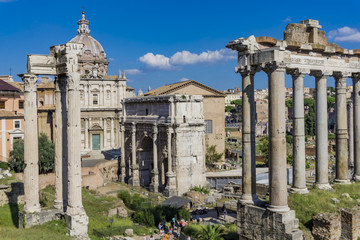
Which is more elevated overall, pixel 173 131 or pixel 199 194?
pixel 173 131

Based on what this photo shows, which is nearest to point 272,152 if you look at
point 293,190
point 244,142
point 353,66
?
point 244,142

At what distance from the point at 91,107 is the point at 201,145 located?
17.4 m

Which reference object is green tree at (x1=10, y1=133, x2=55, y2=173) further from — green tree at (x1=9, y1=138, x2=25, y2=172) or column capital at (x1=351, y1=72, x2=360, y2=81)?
column capital at (x1=351, y1=72, x2=360, y2=81)

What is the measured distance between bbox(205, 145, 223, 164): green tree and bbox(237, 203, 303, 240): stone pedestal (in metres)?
33.8

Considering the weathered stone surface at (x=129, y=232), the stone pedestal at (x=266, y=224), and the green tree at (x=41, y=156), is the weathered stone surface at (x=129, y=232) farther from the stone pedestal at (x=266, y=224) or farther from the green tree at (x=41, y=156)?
the green tree at (x=41, y=156)

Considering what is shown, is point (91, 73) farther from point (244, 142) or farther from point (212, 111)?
point (244, 142)

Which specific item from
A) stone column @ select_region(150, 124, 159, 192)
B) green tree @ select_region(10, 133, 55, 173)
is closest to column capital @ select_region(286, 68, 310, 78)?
stone column @ select_region(150, 124, 159, 192)

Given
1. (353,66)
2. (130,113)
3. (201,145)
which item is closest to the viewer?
(353,66)

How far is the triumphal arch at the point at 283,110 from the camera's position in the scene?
40.7 ft

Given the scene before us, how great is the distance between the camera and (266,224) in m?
12.6

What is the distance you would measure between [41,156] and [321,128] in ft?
79.2

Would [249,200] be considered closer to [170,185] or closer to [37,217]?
[37,217]

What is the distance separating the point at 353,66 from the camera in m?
16.8

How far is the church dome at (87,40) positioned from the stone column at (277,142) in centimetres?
4184
